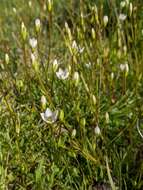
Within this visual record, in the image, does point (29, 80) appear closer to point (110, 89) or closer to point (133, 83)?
point (110, 89)

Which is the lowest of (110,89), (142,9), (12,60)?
(110,89)

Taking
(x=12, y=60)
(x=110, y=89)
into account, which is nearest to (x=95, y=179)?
(x=110, y=89)

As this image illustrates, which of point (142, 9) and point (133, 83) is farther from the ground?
point (142, 9)

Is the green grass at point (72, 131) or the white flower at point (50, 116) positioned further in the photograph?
the green grass at point (72, 131)

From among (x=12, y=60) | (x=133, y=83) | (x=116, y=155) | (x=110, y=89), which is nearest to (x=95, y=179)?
(x=116, y=155)

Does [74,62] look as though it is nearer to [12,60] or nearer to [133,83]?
[133,83]

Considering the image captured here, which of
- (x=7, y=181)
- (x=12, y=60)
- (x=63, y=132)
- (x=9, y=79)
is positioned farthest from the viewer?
(x=12, y=60)

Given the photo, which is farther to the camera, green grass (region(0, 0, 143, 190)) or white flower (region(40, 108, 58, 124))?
green grass (region(0, 0, 143, 190))

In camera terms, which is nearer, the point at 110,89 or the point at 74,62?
the point at 74,62

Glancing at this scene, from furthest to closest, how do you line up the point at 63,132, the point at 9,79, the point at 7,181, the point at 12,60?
1. the point at 12,60
2. the point at 9,79
3. the point at 63,132
4. the point at 7,181
